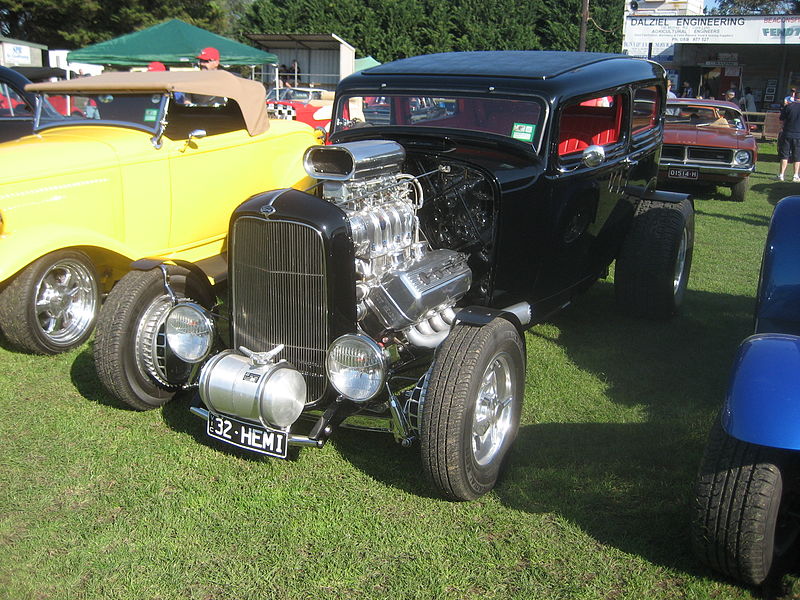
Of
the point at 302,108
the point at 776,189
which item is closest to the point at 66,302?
the point at 776,189

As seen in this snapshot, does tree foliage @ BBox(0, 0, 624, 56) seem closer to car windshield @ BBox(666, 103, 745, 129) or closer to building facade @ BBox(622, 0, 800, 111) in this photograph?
building facade @ BBox(622, 0, 800, 111)

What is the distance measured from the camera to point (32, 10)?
87.6 ft

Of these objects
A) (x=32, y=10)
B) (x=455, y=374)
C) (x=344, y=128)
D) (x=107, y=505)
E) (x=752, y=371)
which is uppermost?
(x=32, y=10)

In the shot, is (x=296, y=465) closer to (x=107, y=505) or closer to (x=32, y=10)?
(x=107, y=505)

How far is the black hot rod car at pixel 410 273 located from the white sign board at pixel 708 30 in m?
23.8

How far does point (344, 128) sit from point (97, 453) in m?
2.59

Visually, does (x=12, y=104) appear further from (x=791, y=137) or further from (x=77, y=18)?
(x=77, y=18)

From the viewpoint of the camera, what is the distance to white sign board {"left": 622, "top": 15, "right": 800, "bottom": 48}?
973 inches

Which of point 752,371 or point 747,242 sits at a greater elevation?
point 752,371

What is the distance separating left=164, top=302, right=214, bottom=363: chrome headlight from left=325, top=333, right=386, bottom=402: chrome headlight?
72 centimetres

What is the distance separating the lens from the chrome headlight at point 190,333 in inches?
140

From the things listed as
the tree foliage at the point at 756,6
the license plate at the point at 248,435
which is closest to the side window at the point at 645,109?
the license plate at the point at 248,435

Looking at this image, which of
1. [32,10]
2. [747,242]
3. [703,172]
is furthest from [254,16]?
[747,242]

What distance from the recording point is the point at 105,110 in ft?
19.0
